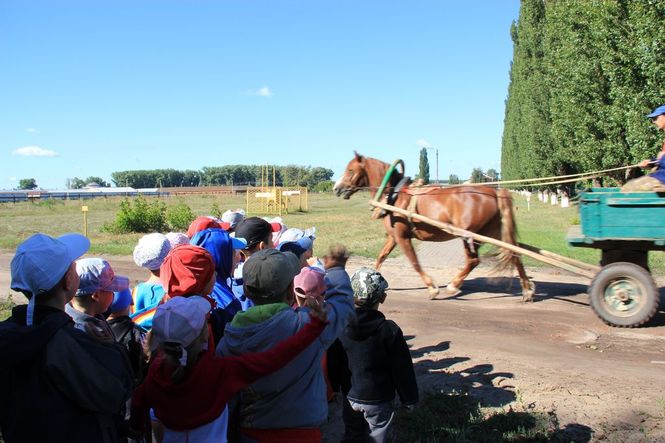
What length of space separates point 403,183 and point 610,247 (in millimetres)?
3596

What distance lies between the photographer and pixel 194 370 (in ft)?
7.41

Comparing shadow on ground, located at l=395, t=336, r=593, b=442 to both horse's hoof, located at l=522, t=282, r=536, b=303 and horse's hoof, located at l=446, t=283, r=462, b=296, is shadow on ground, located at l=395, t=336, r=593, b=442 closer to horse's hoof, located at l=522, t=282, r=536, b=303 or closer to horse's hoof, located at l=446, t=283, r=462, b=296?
horse's hoof, located at l=522, t=282, r=536, b=303

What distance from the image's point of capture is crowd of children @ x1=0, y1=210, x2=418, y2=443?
1979 mm

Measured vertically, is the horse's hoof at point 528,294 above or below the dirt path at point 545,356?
above

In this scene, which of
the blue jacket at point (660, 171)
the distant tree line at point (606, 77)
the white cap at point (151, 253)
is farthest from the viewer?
the distant tree line at point (606, 77)

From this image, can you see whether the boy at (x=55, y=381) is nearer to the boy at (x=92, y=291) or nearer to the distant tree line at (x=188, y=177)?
the boy at (x=92, y=291)

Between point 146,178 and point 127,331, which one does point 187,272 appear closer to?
point 127,331

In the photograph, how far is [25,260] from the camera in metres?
2.16

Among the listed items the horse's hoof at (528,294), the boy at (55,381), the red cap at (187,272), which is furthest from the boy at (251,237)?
the horse's hoof at (528,294)

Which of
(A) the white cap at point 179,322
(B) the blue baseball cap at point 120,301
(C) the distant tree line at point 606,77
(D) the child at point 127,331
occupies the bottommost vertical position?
(D) the child at point 127,331

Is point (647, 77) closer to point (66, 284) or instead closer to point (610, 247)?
point (610, 247)

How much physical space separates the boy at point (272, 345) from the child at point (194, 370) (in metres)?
0.10

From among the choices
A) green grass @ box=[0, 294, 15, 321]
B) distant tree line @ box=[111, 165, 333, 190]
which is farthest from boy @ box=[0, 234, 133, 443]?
distant tree line @ box=[111, 165, 333, 190]

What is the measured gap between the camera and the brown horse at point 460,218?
8672 millimetres
